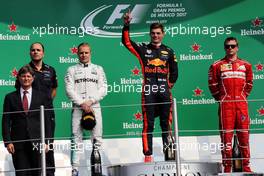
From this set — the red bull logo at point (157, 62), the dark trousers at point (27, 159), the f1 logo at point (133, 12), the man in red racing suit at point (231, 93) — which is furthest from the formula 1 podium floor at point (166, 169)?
the f1 logo at point (133, 12)

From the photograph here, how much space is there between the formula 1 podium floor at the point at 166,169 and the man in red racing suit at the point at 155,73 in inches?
31.9

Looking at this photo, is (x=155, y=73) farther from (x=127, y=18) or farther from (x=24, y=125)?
(x=24, y=125)

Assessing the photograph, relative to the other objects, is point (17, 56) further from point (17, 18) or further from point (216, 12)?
point (216, 12)

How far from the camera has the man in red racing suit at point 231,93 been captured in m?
8.27

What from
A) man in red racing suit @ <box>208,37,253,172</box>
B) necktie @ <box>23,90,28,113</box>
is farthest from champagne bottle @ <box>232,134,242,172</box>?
necktie @ <box>23,90,28,113</box>

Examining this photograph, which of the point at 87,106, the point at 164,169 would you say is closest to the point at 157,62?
the point at 87,106

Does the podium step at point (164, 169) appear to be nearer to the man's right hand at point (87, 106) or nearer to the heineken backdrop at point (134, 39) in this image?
the man's right hand at point (87, 106)

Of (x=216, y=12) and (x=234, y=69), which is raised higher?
(x=216, y=12)

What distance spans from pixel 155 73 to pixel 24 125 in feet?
5.57

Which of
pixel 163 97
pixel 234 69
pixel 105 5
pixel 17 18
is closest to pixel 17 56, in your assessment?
pixel 17 18

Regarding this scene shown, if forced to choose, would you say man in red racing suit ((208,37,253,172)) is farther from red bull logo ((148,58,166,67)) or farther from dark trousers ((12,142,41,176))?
dark trousers ((12,142,41,176))

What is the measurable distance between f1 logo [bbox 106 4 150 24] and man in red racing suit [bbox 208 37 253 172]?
54.1 inches

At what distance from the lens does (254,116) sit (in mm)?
9602

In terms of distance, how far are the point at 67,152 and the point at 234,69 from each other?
199 cm
